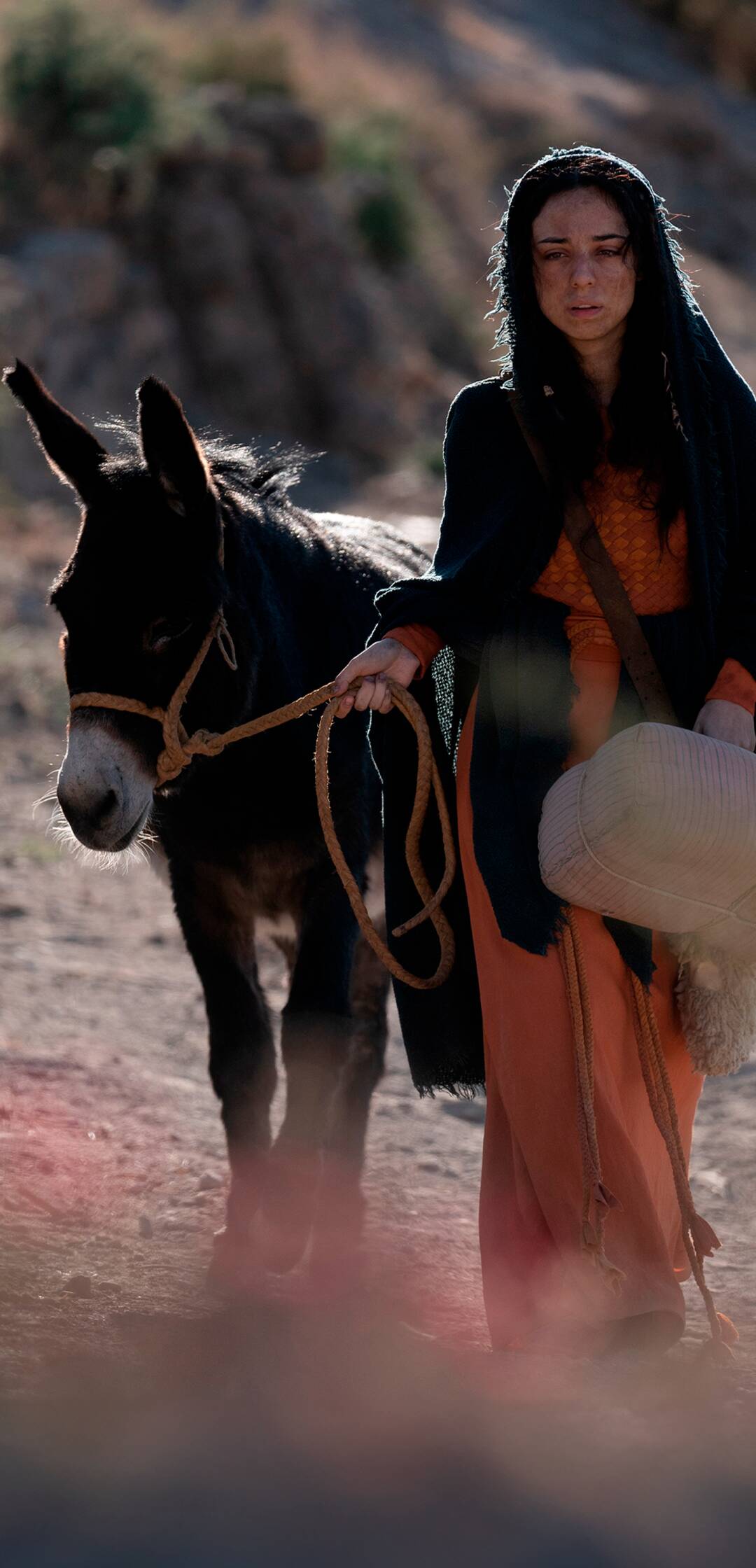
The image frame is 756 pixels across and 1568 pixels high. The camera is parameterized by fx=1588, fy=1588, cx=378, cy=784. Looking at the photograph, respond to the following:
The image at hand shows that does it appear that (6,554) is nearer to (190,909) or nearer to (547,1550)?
(190,909)

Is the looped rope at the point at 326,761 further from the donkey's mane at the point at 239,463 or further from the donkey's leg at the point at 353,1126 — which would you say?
the donkey's leg at the point at 353,1126

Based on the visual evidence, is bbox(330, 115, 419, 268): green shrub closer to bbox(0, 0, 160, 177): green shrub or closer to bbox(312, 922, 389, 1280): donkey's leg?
bbox(0, 0, 160, 177): green shrub

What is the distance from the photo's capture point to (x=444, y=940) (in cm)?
294

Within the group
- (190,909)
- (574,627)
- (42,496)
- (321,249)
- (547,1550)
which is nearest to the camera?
(547,1550)

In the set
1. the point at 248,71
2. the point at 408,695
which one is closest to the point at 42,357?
the point at 248,71

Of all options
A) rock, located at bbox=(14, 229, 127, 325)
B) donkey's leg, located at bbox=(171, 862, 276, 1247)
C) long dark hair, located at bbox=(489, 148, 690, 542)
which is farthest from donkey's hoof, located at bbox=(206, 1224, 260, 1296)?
rock, located at bbox=(14, 229, 127, 325)

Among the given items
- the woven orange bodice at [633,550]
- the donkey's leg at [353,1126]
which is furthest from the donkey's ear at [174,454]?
the donkey's leg at [353,1126]

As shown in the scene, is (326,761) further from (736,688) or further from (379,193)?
(379,193)

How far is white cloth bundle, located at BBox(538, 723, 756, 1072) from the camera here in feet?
7.88

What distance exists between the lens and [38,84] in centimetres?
1511

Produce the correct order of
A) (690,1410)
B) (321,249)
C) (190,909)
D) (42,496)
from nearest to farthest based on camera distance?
(690,1410) < (190,909) < (42,496) < (321,249)

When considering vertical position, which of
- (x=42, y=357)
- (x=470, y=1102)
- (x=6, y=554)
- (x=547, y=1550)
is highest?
(x=42, y=357)

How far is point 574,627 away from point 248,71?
18.5m

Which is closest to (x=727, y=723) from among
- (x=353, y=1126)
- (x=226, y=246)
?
(x=353, y=1126)
